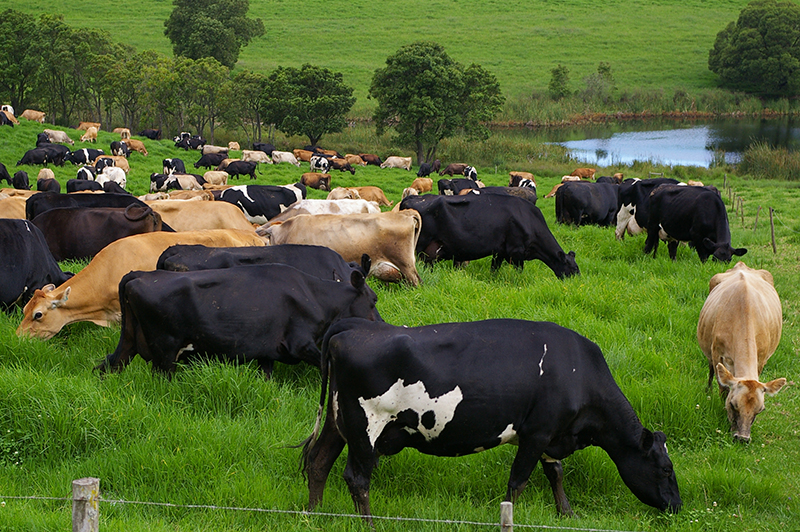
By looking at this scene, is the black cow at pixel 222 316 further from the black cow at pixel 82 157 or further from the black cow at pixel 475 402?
the black cow at pixel 82 157

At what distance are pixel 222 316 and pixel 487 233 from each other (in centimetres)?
609

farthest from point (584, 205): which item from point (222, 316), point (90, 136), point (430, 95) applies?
point (90, 136)

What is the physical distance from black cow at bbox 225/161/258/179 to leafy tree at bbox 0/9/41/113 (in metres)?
26.4

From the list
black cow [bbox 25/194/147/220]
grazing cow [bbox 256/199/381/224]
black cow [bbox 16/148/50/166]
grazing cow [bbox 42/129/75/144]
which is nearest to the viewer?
black cow [bbox 25/194/147/220]

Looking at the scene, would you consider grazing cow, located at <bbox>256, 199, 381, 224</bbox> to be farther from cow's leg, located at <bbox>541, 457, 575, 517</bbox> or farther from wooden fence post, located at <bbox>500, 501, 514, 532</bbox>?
wooden fence post, located at <bbox>500, 501, 514, 532</bbox>

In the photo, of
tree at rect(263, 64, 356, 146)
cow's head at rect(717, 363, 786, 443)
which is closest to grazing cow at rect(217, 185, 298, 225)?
cow's head at rect(717, 363, 786, 443)

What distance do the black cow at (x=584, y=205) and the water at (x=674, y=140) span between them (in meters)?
20.6

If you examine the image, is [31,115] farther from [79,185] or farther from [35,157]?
[79,185]

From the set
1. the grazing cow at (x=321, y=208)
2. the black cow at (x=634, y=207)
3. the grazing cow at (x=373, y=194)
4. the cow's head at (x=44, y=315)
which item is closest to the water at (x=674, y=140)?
the grazing cow at (x=373, y=194)

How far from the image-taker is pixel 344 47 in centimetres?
8612

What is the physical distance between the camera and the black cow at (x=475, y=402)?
14.5 ft

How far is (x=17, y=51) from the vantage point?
48.8 meters

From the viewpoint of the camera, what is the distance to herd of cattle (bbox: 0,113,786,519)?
14.7ft

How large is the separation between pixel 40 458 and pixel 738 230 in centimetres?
1627
